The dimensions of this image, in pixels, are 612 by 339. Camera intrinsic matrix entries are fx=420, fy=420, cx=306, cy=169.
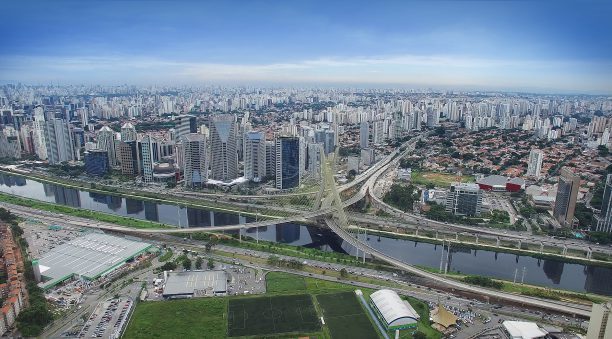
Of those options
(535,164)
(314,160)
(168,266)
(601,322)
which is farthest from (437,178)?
(601,322)

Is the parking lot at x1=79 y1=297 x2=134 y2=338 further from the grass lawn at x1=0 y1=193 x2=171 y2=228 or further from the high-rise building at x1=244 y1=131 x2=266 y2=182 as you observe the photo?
the high-rise building at x1=244 y1=131 x2=266 y2=182

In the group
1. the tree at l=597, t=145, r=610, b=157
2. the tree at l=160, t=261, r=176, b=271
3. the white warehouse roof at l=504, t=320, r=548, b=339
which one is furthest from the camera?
the tree at l=597, t=145, r=610, b=157

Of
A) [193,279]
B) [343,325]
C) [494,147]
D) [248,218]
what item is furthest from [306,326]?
[494,147]

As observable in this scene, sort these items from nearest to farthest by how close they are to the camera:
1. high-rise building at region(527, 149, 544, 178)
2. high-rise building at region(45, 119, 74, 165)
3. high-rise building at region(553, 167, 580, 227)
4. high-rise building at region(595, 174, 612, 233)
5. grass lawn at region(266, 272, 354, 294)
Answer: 1. grass lawn at region(266, 272, 354, 294)
2. high-rise building at region(595, 174, 612, 233)
3. high-rise building at region(553, 167, 580, 227)
4. high-rise building at region(527, 149, 544, 178)
5. high-rise building at region(45, 119, 74, 165)

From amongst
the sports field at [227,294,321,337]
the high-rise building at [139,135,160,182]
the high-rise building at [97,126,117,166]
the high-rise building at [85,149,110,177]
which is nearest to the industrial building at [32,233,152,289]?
the sports field at [227,294,321,337]

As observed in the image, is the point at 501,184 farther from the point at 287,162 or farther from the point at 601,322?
the point at 601,322

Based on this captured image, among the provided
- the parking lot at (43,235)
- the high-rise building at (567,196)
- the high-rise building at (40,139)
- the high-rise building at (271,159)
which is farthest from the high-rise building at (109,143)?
the high-rise building at (567,196)

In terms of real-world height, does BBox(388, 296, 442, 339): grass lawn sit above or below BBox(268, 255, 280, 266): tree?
below
